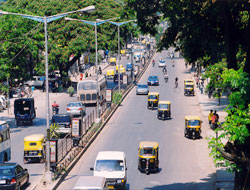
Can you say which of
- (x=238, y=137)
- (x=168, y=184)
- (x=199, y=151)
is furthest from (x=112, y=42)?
(x=238, y=137)

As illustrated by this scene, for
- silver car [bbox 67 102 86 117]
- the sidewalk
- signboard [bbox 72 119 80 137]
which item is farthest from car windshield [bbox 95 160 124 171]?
silver car [bbox 67 102 86 117]

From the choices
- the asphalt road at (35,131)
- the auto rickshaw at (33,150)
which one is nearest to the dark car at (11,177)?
the asphalt road at (35,131)

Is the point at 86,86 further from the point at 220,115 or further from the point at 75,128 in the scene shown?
the point at 75,128

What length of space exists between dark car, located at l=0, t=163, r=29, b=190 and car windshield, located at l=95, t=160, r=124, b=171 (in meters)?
3.80

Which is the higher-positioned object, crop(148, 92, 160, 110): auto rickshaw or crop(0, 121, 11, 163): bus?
crop(148, 92, 160, 110): auto rickshaw

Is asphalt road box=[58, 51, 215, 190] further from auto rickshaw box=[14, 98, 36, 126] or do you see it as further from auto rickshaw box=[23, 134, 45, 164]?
auto rickshaw box=[14, 98, 36, 126]

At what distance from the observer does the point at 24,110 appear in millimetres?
48781

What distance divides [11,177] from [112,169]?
4.94 meters

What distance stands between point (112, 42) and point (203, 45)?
53.0 meters

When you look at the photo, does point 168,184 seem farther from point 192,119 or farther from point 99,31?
point 99,31

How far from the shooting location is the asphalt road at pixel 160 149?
29750 millimetres

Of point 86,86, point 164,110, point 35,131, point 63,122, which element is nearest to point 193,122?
point 164,110

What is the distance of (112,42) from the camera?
78.6 metres

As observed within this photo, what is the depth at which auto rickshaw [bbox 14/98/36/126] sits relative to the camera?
158ft
